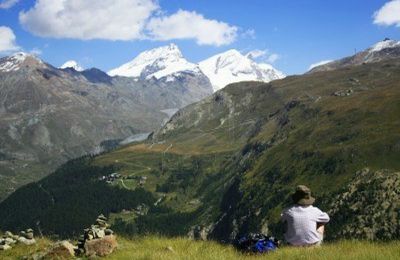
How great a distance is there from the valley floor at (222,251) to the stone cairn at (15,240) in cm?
231

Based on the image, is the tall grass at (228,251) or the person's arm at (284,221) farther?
the person's arm at (284,221)

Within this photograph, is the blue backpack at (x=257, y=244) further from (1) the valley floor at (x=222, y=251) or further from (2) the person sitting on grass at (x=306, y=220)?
(2) the person sitting on grass at (x=306, y=220)

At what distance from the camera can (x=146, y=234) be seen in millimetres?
22312

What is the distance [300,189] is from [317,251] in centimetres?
306

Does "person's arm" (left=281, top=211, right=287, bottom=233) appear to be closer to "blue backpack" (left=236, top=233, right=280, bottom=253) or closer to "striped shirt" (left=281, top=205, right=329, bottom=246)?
"striped shirt" (left=281, top=205, right=329, bottom=246)

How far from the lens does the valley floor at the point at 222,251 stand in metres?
15.2

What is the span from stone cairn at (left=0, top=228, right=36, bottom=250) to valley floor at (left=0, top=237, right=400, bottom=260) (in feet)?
7.58

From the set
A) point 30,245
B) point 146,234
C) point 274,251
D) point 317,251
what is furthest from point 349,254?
point 30,245

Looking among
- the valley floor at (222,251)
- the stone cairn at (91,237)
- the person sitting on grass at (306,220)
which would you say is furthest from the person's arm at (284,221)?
the stone cairn at (91,237)

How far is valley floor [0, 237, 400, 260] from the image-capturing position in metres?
15.2

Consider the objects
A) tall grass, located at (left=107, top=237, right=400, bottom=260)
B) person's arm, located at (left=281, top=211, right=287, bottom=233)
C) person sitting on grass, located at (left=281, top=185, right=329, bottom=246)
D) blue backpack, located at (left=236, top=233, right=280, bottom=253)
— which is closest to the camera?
tall grass, located at (left=107, top=237, right=400, bottom=260)

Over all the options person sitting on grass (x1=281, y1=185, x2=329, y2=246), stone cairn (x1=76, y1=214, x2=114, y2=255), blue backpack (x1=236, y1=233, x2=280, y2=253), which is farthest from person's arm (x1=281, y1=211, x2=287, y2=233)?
stone cairn (x1=76, y1=214, x2=114, y2=255)

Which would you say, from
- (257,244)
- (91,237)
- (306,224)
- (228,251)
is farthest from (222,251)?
(91,237)

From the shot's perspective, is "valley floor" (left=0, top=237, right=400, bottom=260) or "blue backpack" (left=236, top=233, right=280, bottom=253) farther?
"blue backpack" (left=236, top=233, right=280, bottom=253)
